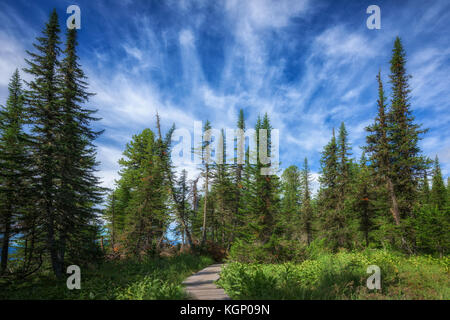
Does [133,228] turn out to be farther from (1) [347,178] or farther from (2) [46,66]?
(1) [347,178]

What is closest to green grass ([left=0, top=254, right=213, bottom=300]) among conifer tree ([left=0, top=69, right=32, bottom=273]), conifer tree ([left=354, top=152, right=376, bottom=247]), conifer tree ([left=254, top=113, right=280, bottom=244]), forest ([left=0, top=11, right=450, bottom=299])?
forest ([left=0, top=11, right=450, bottom=299])

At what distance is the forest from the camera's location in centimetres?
700

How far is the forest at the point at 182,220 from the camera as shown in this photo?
23.0 feet

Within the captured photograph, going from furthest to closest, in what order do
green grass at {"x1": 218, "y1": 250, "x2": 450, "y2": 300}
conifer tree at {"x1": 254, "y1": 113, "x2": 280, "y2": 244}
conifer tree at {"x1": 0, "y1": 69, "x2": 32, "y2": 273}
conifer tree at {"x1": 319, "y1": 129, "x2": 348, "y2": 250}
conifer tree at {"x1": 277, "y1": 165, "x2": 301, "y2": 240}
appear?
conifer tree at {"x1": 277, "y1": 165, "x2": 301, "y2": 240} < conifer tree at {"x1": 319, "y1": 129, "x2": 348, "y2": 250} < conifer tree at {"x1": 254, "y1": 113, "x2": 280, "y2": 244} < conifer tree at {"x1": 0, "y1": 69, "x2": 32, "y2": 273} < green grass at {"x1": 218, "y1": 250, "x2": 450, "y2": 300}

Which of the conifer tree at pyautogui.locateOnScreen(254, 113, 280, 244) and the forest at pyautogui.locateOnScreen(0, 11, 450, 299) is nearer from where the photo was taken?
the forest at pyautogui.locateOnScreen(0, 11, 450, 299)

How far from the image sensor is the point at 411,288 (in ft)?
21.9

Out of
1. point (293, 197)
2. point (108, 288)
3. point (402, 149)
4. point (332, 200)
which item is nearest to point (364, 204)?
point (332, 200)

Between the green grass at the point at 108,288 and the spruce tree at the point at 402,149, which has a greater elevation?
the spruce tree at the point at 402,149

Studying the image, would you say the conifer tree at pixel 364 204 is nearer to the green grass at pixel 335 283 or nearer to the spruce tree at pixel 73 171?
the green grass at pixel 335 283

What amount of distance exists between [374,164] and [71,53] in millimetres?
26947

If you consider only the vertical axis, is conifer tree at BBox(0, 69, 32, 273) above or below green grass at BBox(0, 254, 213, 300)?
above

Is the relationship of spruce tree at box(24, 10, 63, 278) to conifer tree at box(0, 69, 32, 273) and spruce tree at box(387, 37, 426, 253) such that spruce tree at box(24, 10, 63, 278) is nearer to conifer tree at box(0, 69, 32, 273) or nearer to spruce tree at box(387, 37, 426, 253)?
conifer tree at box(0, 69, 32, 273)

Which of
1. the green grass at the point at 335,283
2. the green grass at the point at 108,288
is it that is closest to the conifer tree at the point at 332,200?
the green grass at the point at 335,283
